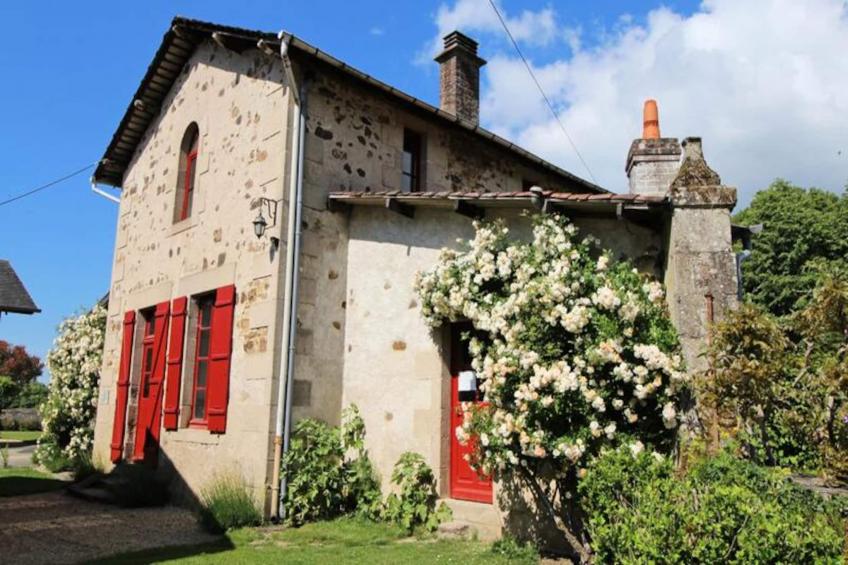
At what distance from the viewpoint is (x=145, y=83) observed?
1067 centimetres

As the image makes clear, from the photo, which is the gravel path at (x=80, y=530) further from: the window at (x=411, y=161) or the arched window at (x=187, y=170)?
the window at (x=411, y=161)

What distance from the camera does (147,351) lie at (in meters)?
10.1

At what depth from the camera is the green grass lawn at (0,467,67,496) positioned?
30.2ft

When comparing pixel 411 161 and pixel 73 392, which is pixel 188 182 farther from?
pixel 73 392

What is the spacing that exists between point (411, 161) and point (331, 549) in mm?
5328

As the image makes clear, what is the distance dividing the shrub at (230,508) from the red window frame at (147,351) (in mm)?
3226

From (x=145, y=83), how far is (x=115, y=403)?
523 cm

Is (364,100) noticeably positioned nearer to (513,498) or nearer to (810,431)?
(513,498)

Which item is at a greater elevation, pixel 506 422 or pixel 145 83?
pixel 145 83

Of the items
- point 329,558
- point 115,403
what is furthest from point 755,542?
point 115,403

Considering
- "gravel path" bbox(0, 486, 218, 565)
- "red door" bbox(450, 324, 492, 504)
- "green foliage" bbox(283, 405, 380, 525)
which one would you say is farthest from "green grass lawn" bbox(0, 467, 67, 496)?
"red door" bbox(450, 324, 492, 504)

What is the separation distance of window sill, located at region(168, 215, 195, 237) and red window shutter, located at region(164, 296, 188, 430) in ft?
3.47

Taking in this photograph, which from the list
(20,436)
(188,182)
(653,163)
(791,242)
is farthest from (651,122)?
(20,436)

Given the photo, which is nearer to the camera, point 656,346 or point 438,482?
point 656,346
